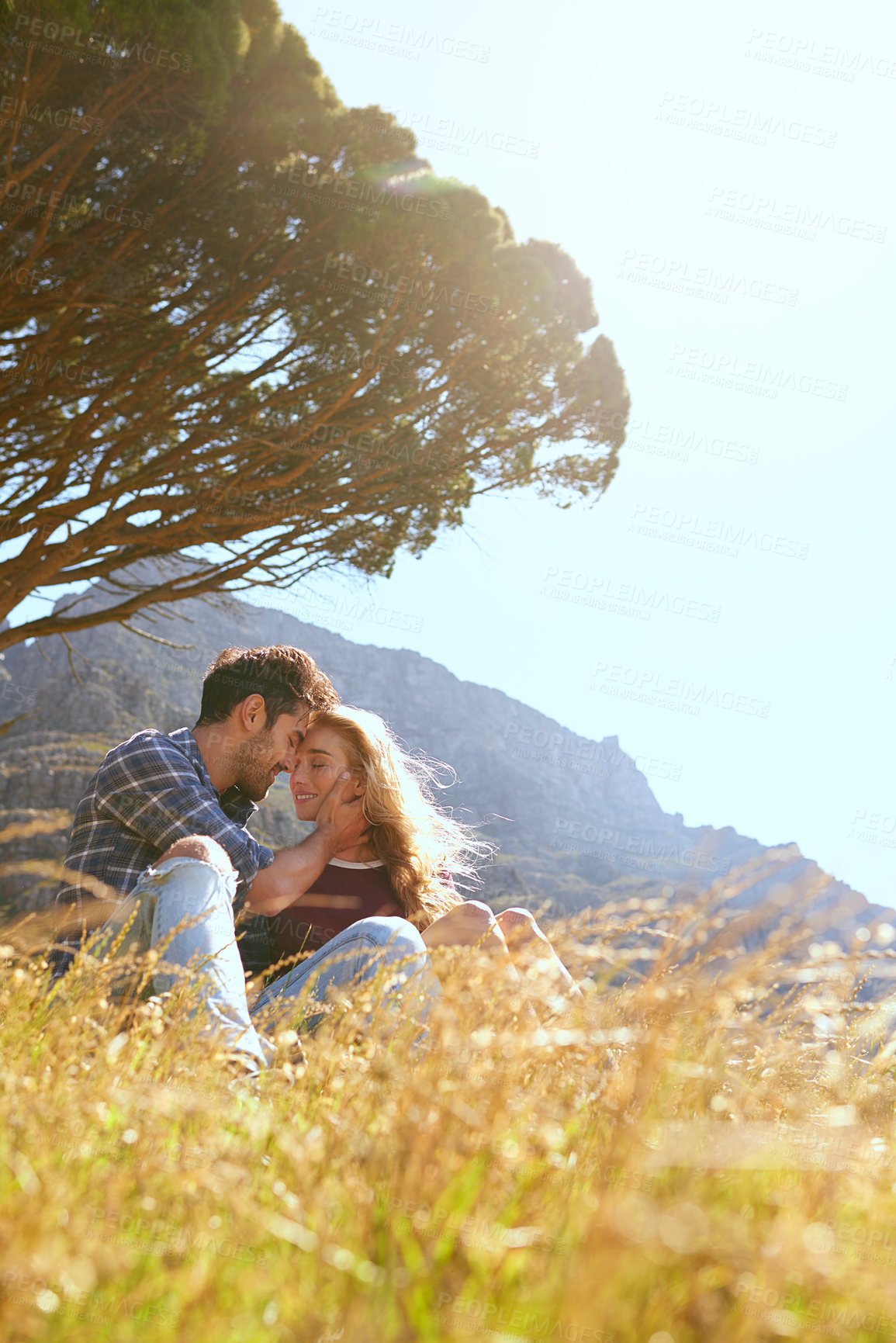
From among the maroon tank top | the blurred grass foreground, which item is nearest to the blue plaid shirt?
the maroon tank top

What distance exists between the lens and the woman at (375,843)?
399cm

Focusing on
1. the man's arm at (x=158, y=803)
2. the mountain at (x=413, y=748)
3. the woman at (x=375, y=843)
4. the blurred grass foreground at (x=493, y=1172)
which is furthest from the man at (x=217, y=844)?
the mountain at (x=413, y=748)

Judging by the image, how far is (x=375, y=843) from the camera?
14.4 ft

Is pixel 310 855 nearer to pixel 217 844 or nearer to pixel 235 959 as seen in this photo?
pixel 217 844

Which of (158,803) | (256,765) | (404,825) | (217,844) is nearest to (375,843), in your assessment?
(404,825)

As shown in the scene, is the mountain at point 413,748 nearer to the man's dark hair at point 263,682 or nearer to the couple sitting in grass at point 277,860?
the couple sitting in grass at point 277,860

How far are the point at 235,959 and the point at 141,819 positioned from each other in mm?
1321

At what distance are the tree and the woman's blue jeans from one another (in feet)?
21.4

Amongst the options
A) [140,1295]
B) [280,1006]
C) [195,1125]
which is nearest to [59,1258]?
[140,1295]

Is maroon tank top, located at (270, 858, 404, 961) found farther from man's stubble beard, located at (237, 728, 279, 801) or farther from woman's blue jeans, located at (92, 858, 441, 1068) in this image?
woman's blue jeans, located at (92, 858, 441, 1068)

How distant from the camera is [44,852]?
114ft

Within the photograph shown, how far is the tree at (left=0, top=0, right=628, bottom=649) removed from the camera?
24.2 ft

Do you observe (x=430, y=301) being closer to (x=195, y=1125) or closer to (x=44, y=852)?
(x=195, y=1125)

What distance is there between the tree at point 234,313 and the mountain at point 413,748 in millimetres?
1365
